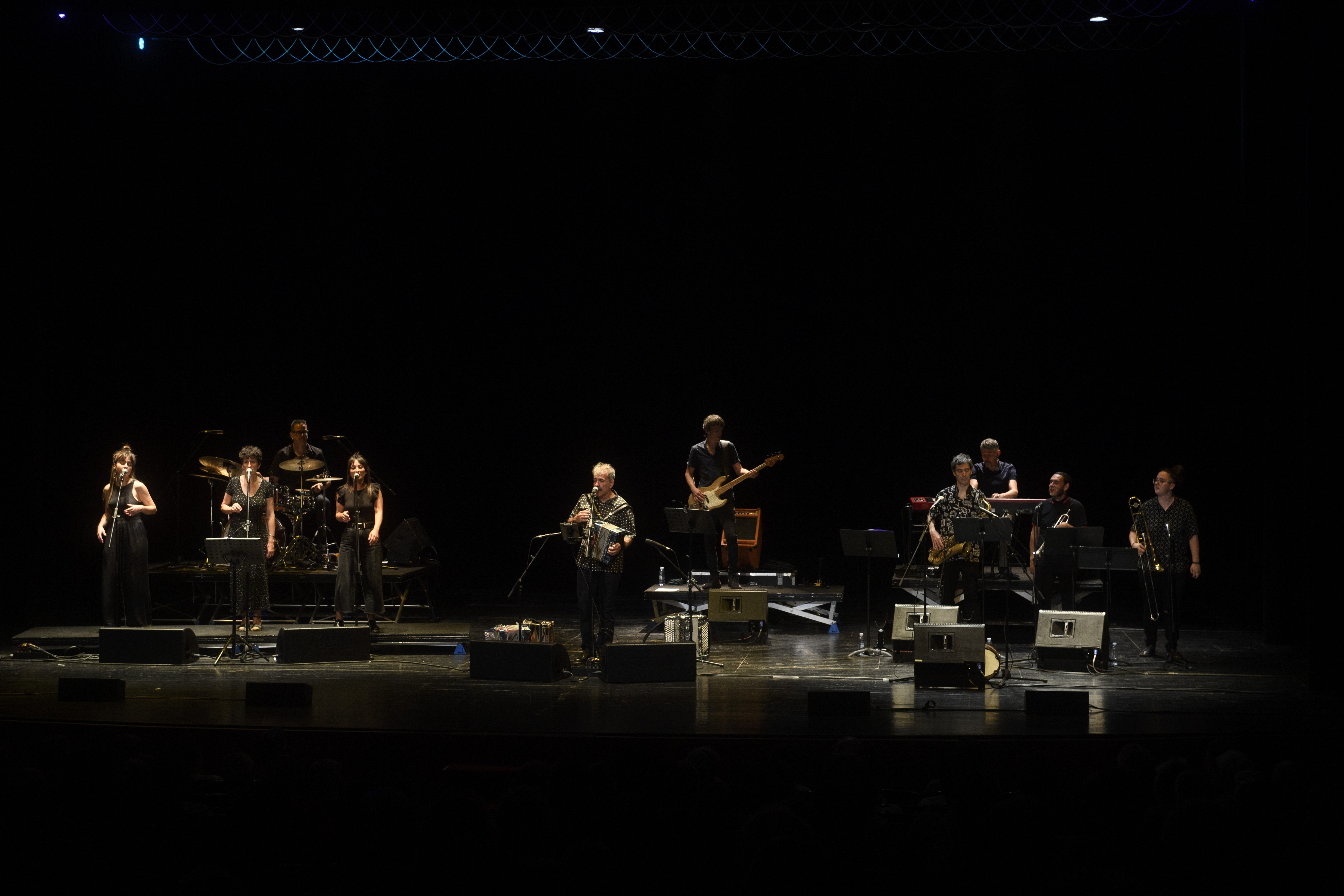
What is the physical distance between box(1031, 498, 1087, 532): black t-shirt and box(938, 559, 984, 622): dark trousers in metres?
0.75

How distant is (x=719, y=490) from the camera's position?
11.7 metres

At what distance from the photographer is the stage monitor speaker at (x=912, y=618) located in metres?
9.32

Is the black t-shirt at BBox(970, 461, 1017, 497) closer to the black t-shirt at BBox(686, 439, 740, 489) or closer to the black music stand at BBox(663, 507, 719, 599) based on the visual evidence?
the black t-shirt at BBox(686, 439, 740, 489)

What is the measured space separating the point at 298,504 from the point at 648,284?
4.46m

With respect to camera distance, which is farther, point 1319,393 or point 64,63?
point 64,63

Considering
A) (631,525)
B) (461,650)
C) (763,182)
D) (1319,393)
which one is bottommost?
(461,650)

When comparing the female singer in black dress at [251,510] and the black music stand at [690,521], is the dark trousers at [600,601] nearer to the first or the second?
the black music stand at [690,521]

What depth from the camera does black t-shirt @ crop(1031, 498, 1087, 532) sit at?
10359mm

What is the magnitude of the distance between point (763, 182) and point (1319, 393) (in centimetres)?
636

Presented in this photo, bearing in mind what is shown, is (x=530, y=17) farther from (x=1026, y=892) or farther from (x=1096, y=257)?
(x=1026, y=892)

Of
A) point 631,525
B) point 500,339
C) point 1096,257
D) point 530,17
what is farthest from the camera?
point 500,339

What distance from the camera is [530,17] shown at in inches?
446

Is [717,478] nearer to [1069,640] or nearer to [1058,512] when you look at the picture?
[1058,512]

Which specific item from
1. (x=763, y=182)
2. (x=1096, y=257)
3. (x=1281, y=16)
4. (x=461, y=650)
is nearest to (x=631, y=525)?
(x=461, y=650)
